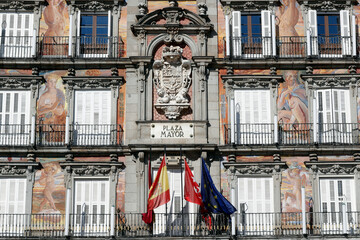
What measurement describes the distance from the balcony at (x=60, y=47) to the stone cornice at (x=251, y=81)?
4.92m

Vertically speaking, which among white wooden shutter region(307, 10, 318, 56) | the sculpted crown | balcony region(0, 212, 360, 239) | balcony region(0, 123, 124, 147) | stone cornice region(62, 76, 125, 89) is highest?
white wooden shutter region(307, 10, 318, 56)

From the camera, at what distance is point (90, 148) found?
32.3 meters

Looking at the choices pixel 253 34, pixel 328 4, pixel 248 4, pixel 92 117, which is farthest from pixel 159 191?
pixel 328 4

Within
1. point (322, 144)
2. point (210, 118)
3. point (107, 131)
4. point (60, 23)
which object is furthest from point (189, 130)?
point (60, 23)

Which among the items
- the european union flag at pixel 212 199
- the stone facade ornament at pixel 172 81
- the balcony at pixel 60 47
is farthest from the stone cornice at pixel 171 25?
the european union flag at pixel 212 199

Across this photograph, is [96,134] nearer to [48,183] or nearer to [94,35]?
[48,183]

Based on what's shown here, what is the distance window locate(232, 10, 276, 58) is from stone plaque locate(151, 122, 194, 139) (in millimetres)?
4053

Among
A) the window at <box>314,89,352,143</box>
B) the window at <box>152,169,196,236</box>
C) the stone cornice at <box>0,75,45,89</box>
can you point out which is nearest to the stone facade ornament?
the window at <box>152,169,196,236</box>

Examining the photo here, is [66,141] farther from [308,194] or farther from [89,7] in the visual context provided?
[308,194]

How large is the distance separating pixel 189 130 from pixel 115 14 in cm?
641

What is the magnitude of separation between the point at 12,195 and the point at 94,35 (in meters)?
7.95

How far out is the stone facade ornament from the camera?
32.9 meters

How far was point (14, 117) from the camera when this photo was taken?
33000 millimetres

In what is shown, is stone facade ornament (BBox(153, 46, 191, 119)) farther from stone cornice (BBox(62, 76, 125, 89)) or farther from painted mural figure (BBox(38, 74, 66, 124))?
painted mural figure (BBox(38, 74, 66, 124))
